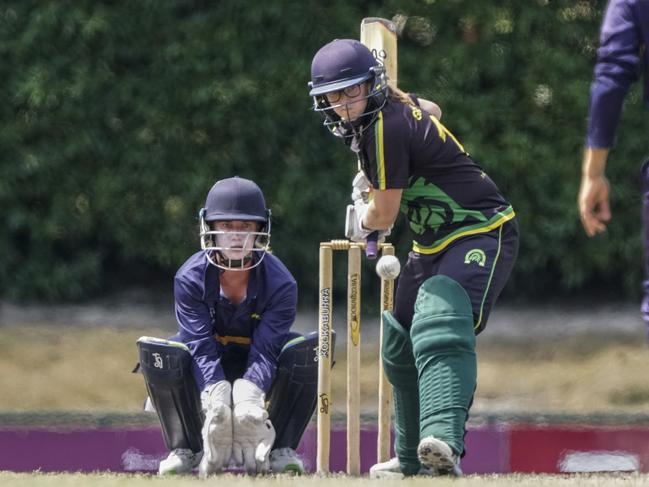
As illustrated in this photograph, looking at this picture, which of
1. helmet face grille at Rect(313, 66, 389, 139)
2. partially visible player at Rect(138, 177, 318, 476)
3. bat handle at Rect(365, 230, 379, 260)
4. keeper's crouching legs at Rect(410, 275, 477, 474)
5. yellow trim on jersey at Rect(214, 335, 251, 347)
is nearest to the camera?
keeper's crouching legs at Rect(410, 275, 477, 474)

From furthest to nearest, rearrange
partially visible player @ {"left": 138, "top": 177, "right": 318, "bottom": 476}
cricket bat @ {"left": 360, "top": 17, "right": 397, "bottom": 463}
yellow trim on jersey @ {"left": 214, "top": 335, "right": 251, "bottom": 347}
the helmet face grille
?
yellow trim on jersey @ {"left": 214, "top": 335, "right": 251, "bottom": 347} → cricket bat @ {"left": 360, "top": 17, "right": 397, "bottom": 463} → partially visible player @ {"left": 138, "top": 177, "right": 318, "bottom": 476} → the helmet face grille

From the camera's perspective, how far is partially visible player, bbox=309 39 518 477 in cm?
454

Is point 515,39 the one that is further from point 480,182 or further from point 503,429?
point 480,182

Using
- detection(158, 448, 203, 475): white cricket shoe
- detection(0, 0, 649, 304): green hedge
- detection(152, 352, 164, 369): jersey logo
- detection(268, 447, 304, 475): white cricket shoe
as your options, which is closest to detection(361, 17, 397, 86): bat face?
detection(152, 352, 164, 369): jersey logo

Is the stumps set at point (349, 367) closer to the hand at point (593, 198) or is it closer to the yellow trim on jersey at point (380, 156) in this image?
the yellow trim on jersey at point (380, 156)

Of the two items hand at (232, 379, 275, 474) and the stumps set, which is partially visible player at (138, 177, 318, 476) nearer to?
hand at (232, 379, 275, 474)

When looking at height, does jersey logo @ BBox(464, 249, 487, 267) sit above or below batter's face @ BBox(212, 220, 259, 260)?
above

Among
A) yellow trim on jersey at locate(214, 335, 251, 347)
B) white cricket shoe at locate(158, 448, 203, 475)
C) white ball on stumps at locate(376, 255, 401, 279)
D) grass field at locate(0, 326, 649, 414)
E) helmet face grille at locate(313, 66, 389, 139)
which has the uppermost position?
helmet face grille at locate(313, 66, 389, 139)

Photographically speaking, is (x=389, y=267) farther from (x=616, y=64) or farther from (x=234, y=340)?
(x=616, y=64)

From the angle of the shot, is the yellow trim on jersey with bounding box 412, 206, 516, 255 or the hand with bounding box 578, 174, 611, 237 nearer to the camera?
the hand with bounding box 578, 174, 611, 237

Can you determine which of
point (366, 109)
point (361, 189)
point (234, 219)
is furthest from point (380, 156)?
point (234, 219)

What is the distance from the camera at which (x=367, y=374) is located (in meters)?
7.89

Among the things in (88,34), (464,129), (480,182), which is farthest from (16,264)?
(480,182)

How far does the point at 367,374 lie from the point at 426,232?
319 centimetres
